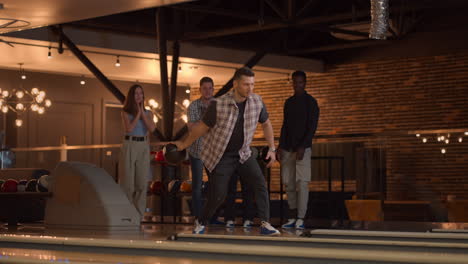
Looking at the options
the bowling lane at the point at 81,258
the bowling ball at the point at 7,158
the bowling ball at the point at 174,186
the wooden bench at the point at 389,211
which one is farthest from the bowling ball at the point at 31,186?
the bowling ball at the point at 7,158

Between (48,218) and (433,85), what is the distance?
891 cm

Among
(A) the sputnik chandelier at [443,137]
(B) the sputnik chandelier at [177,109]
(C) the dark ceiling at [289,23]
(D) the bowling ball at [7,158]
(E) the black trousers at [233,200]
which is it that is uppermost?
(C) the dark ceiling at [289,23]

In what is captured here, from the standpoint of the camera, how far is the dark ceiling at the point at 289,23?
14.7 metres

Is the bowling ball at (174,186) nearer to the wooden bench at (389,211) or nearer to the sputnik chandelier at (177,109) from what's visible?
the wooden bench at (389,211)

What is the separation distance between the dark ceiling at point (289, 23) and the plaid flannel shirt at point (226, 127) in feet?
22.9

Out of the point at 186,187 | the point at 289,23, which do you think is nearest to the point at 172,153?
the point at 186,187

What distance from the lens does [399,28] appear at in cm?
1599

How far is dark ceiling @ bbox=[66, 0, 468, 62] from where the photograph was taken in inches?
580

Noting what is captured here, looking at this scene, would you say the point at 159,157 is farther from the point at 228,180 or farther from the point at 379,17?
the point at 379,17

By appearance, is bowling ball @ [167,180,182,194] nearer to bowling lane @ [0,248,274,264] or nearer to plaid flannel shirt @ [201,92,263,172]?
plaid flannel shirt @ [201,92,263,172]

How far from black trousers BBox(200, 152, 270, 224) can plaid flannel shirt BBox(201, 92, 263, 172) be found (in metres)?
0.05

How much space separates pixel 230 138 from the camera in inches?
284

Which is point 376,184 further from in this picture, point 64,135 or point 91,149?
point 64,135

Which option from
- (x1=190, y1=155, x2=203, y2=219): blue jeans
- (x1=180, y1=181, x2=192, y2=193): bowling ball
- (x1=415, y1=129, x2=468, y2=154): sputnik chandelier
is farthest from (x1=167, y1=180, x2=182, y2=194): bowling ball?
(x1=415, y1=129, x2=468, y2=154): sputnik chandelier
